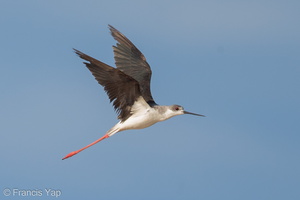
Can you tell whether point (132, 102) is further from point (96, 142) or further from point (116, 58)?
point (116, 58)

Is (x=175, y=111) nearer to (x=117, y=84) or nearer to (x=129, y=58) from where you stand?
(x=117, y=84)

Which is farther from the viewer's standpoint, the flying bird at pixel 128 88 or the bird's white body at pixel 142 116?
the bird's white body at pixel 142 116

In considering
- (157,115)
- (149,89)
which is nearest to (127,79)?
(157,115)

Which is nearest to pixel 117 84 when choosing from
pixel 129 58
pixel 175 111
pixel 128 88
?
pixel 128 88

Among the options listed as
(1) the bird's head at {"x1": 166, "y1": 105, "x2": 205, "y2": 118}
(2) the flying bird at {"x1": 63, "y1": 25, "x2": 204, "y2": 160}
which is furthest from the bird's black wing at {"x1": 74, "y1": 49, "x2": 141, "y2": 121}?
(1) the bird's head at {"x1": 166, "y1": 105, "x2": 205, "y2": 118}

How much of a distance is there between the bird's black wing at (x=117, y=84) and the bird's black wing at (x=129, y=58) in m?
3.14

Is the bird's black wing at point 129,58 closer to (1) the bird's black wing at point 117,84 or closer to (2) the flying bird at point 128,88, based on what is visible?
(2) the flying bird at point 128,88

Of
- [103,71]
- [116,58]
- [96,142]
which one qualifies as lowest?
[96,142]

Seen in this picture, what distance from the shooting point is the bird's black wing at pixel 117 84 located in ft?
60.2

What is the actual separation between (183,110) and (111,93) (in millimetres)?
2763

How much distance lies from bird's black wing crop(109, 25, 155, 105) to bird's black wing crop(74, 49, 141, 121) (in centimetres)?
314

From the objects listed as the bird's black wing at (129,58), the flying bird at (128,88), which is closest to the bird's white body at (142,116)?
the flying bird at (128,88)

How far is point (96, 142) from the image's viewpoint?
68.8ft

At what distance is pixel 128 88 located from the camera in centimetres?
1914
